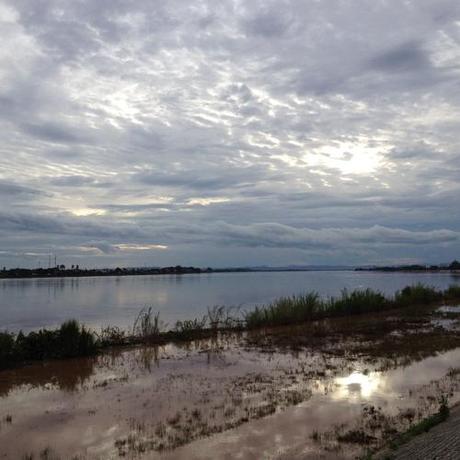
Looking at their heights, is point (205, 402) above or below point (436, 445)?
below

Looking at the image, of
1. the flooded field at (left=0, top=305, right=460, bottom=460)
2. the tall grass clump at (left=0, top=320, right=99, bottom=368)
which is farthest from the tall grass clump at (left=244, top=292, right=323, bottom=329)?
the tall grass clump at (left=0, top=320, right=99, bottom=368)

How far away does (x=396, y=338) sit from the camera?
17297 millimetres

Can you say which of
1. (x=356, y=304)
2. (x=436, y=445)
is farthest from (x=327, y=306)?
(x=436, y=445)

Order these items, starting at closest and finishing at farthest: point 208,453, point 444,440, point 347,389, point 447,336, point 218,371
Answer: point 444,440 → point 208,453 → point 347,389 → point 218,371 → point 447,336

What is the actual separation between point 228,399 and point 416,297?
81.4 ft

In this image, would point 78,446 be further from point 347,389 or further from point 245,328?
point 245,328

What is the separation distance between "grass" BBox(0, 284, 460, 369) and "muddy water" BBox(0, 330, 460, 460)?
2.76ft

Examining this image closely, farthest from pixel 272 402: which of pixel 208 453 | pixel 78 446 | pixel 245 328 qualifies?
pixel 245 328

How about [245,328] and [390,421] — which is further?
[245,328]

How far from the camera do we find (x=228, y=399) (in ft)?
31.5

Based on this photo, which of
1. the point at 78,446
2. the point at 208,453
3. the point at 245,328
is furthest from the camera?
the point at 245,328

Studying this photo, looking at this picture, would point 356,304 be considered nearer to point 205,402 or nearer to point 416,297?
point 416,297

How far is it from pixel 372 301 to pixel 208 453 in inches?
884

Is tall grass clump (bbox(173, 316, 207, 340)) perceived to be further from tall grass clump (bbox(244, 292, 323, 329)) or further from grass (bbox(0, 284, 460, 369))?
tall grass clump (bbox(244, 292, 323, 329))
